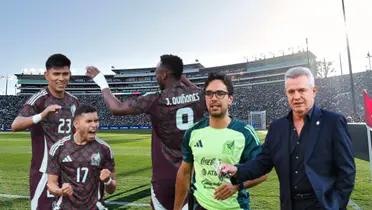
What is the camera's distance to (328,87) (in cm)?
5444

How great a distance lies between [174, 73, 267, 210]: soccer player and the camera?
2490 mm

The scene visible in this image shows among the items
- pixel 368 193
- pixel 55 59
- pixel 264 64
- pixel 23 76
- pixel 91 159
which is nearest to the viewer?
pixel 91 159

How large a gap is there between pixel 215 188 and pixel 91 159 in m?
1.50

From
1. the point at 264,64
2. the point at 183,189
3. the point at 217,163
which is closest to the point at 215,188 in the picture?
the point at 217,163

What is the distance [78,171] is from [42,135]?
1053mm

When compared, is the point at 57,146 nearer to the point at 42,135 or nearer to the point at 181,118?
the point at 42,135

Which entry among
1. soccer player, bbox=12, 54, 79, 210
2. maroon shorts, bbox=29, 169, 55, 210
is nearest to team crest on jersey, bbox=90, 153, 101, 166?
soccer player, bbox=12, 54, 79, 210

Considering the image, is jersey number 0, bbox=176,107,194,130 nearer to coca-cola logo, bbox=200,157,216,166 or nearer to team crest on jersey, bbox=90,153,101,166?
coca-cola logo, bbox=200,157,216,166

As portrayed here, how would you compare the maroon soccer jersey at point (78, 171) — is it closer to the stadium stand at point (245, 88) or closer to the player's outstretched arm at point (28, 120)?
the player's outstretched arm at point (28, 120)

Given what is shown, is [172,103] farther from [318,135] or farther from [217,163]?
[318,135]

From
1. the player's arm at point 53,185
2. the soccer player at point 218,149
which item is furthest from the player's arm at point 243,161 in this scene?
the player's arm at point 53,185

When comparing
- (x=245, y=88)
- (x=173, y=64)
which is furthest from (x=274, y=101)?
(x=173, y=64)

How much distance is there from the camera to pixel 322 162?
7.49 ft

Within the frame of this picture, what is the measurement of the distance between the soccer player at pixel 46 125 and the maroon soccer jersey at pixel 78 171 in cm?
59
